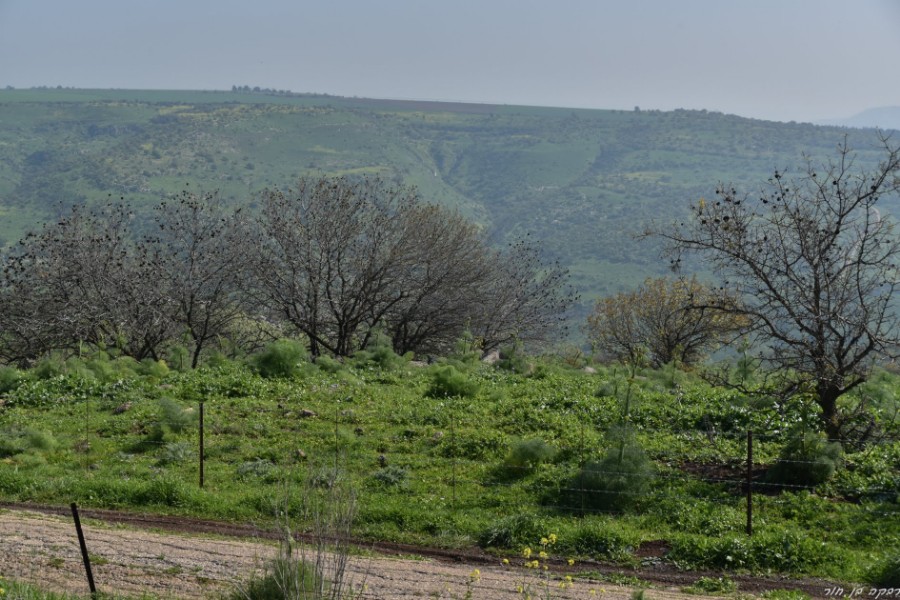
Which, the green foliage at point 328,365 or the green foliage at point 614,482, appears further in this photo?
the green foliage at point 328,365

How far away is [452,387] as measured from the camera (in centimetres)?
1911

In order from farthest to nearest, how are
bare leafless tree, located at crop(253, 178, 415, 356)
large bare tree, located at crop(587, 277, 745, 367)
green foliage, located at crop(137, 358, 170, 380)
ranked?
large bare tree, located at crop(587, 277, 745, 367), bare leafless tree, located at crop(253, 178, 415, 356), green foliage, located at crop(137, 358, 170, 380)

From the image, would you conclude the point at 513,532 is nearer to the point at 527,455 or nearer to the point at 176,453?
the point at 527,455

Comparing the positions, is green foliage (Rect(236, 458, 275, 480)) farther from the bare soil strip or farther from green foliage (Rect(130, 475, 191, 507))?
the bare soil strip

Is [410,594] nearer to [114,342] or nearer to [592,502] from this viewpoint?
[592,502]

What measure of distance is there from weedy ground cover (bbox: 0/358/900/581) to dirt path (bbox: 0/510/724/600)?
3.76ft

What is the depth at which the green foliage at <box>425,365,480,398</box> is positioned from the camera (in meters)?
19.0

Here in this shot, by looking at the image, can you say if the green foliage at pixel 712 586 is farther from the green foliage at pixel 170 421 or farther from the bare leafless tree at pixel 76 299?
the bare leafless tree at pixel 76 299

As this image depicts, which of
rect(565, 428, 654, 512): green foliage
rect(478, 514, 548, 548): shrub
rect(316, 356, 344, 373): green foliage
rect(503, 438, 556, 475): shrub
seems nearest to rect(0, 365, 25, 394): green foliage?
rect(316, 356, 344, 373): green foliage

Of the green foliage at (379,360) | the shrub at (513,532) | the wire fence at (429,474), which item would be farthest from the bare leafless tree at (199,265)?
the shrub at (513,532)

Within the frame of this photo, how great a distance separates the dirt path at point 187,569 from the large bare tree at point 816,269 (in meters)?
6.23

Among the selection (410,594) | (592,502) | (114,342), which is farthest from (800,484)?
(114,342)

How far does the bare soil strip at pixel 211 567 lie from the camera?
927cm

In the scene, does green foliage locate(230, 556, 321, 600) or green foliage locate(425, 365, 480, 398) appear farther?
green foliage locate(425, 365, 480, 398)
